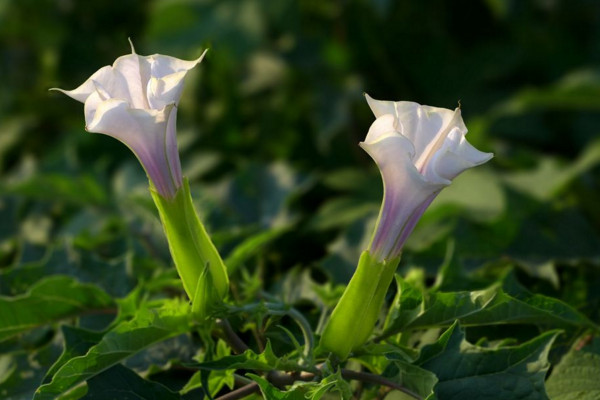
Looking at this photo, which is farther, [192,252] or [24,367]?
[24,367]

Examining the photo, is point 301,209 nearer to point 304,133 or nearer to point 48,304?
point 304,133

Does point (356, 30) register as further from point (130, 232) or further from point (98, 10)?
point (130, 232)

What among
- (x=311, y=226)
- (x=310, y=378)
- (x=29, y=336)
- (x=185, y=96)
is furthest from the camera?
(x=185, y=96)

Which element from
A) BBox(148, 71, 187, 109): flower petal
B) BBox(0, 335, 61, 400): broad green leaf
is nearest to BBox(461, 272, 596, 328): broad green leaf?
BBox(148, 71, 187, 109): flower petal

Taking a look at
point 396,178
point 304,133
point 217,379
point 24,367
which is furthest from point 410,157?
point 304,133

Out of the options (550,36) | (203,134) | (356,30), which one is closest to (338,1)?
(356,30)

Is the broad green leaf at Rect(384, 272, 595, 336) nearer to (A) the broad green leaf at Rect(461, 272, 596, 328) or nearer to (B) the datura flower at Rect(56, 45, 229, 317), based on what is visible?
(A) the broad green leaf at Rect(461, 272, 596, 328)

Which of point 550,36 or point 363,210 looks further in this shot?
point 550,36
